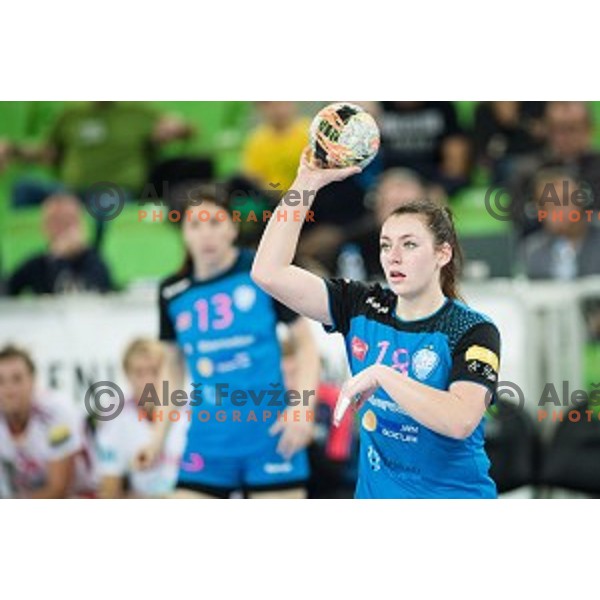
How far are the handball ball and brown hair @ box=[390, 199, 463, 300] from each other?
0.99ft

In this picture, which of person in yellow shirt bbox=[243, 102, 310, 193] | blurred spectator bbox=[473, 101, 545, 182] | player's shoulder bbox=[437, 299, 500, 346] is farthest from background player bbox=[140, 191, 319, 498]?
blurred spectator bbox=[473, 101, 545, 182]

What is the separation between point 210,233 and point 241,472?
3.93 ft

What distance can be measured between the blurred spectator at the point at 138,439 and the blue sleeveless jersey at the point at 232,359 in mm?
431

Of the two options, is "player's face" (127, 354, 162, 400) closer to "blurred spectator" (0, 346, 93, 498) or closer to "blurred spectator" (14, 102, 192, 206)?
"blurred spectator" (0, 346, 93, 498)

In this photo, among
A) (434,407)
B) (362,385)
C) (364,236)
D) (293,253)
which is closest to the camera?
(362,385)

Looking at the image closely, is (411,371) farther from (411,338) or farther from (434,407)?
(434,407)

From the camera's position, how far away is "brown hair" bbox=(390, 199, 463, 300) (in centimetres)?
499

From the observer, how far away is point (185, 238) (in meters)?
6.13

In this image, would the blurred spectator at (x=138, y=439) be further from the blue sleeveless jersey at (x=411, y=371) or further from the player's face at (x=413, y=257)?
the player's face at (x=413, y=257)

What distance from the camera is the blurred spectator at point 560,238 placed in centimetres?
660

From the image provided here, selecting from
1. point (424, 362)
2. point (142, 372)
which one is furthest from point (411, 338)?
point (142, 372)

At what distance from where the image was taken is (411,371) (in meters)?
4.96
